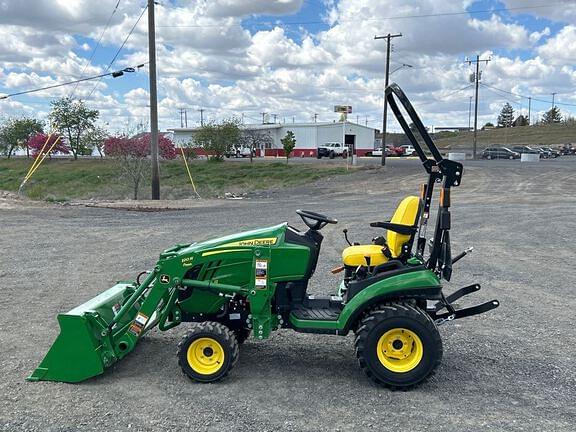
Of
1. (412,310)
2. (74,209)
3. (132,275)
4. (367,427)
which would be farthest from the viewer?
(74,209)

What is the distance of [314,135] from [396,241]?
65.7 m

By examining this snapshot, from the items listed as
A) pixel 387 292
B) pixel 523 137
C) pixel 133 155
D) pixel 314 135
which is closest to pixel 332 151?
pixel 314 135

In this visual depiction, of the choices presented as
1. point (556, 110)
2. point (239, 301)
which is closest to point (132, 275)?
point (239, 301)

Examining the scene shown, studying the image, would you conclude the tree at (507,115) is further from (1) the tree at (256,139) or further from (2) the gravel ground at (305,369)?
(2) the gravel ground at (305,369)

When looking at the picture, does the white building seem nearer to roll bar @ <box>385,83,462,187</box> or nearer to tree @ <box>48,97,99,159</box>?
tree @ <box>48,97,99,159</box>

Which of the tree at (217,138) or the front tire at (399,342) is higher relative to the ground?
the tree at (217,138)

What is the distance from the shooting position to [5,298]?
6812 millimetres

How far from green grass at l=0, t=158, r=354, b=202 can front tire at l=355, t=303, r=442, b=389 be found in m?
18.8

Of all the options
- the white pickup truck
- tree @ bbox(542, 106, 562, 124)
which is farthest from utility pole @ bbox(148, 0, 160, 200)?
tree @ bbox(542, 106, 562, 124)

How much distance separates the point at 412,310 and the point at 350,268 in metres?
0.71

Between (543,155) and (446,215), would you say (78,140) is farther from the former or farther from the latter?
(446,215)

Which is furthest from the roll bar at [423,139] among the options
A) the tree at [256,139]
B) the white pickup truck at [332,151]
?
the tree at [256,139]

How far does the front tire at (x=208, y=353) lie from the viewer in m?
4.36

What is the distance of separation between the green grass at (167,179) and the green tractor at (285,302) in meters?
18.3
